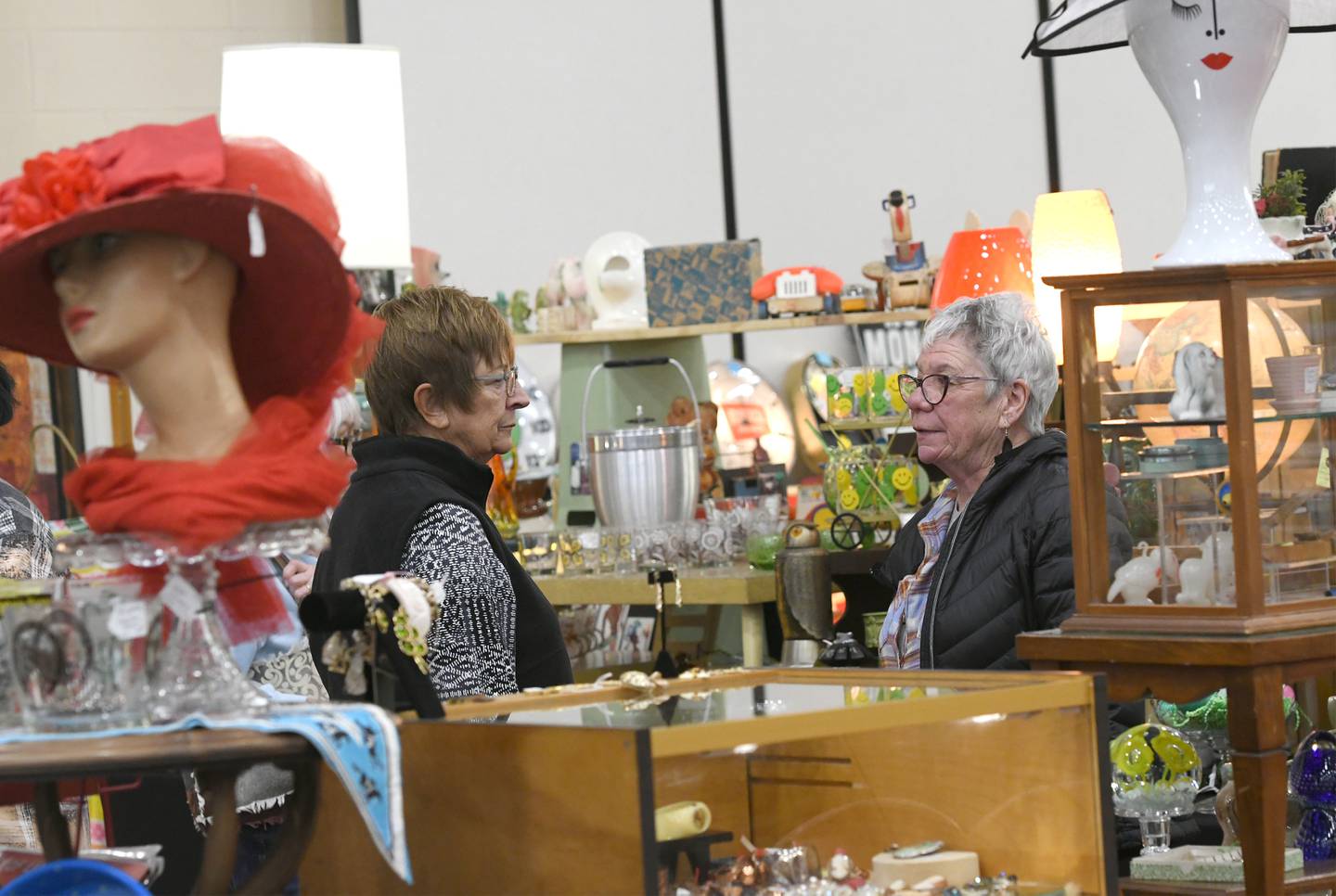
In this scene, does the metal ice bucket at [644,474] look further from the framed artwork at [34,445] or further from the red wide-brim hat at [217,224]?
the red wide-brim hat at [217,224]

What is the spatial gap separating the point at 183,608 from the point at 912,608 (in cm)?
174

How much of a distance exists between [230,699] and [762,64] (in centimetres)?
707

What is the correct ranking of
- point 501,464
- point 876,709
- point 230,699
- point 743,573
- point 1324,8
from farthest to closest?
point 501,464 → point 743,573 → point 1324,8 → point 876,709 → point 230,699

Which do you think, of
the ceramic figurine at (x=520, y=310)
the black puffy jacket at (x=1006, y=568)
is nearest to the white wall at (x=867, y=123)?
the ceramic figurine at (x=520, y=310)

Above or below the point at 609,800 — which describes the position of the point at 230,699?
above

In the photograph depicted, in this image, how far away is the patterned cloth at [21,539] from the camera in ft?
8.97

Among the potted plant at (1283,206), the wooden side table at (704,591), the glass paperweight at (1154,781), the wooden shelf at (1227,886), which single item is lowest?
the wooden shelf at (1227,886)

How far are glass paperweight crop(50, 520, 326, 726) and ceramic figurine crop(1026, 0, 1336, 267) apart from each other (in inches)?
59.9

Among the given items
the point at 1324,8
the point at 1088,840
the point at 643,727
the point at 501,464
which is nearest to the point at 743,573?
the point at 501,464

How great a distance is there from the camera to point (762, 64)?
834 cm

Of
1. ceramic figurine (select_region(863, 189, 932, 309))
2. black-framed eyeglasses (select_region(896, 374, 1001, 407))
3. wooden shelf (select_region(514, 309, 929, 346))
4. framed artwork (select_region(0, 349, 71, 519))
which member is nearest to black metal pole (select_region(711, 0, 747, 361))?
ceramic figurine (select_region(863, 189, 932, 309))

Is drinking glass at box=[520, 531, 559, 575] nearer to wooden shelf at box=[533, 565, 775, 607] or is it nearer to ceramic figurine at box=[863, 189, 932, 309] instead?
wooden shelf at box=[533, 565, 775, 607]

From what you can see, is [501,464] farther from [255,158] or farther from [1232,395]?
[255,158]

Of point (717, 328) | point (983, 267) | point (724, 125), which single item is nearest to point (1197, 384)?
point (983, 267)
